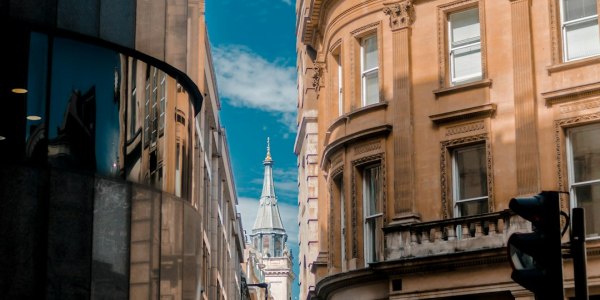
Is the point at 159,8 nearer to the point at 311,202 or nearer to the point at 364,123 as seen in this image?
the point at 364,123

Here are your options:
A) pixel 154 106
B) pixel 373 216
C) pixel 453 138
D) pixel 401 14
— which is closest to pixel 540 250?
pixel 154 106

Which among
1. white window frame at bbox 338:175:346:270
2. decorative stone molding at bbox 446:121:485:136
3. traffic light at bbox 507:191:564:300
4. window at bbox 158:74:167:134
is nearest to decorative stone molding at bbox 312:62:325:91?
white window frame at bbox 338:175:346:270

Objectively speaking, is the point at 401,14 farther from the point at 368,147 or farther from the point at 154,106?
the point at 154,106

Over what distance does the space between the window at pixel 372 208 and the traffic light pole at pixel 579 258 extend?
2261 cm

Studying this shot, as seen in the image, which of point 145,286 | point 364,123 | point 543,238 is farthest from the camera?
point 364,123

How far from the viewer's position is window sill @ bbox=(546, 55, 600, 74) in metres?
28.3

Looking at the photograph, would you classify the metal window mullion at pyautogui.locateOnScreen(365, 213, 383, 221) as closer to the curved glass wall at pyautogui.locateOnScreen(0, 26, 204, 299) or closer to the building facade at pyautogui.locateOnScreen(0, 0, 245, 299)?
the building facade at pyautogui.locateOnScreen(0, 0, 245, 299)

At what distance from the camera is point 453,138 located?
30.9 m

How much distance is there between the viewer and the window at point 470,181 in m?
30.3

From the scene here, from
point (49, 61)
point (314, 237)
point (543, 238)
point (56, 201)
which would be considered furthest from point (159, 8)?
point (314, 237)

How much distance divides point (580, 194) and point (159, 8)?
471 inches

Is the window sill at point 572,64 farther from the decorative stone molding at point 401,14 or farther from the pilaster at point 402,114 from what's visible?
the decorative stone molding at point 401,14

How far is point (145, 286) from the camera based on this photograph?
21750 millimetres

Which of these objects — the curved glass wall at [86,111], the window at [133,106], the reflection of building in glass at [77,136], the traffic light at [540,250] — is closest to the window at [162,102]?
the curved glass wall at [86,111]
